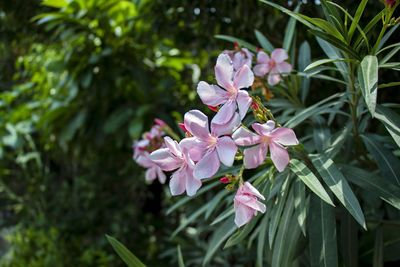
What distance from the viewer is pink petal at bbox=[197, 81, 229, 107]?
62 cm

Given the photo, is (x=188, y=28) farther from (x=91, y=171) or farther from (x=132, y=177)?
(x=91, y=171)

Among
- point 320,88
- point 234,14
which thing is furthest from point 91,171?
point 320,88

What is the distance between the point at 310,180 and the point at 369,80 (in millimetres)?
193

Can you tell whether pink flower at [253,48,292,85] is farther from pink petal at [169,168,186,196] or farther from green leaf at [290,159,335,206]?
pink petal at [169,168,186,196]

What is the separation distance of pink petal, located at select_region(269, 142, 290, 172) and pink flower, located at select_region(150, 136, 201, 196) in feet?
0.42

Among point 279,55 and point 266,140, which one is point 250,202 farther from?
point 279,55

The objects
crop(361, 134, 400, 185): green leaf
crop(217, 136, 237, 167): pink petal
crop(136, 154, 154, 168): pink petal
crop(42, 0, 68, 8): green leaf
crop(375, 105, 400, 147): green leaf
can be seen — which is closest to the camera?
crop(217, 136, 237, 167): pink petal

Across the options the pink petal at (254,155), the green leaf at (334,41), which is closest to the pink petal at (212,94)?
the pink petal at (254,155)

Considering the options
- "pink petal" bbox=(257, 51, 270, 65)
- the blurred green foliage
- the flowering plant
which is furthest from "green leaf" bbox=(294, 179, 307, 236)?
the blurred green foliage

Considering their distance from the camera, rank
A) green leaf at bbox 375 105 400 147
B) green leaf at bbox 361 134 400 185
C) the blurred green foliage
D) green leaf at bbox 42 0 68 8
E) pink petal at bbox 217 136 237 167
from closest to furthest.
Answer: pink petal at bbox 217 136 237 167, green leaf at bbox 375 105 400 147, green leaf at bbox 361 134 400 185, the blurred green foliage, green leaf at bbox 42 0 68 8

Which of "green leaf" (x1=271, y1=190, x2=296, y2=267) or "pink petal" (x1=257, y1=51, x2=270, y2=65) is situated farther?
"pink petal" (x1=257, y1=51, x2=270, y2=65)

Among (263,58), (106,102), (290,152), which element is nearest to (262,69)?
(263,58)

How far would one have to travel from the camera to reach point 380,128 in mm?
1167

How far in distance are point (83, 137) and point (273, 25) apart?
1.37 meters
